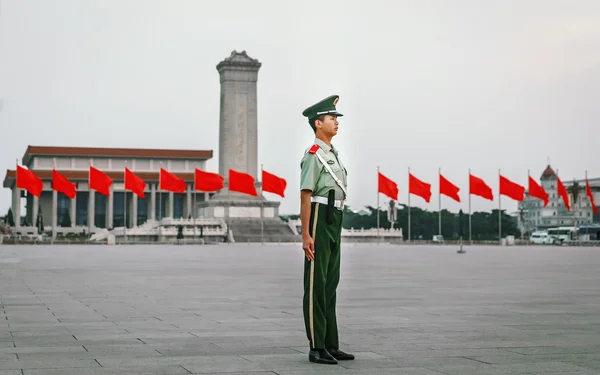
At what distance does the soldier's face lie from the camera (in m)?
7.56

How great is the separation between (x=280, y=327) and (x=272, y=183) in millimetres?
50273

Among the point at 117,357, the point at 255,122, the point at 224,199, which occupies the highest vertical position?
the point at 255,122

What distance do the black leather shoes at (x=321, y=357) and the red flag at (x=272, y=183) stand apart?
172ft

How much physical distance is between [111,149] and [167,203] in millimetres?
9625

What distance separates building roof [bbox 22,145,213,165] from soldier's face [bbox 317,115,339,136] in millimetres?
107860

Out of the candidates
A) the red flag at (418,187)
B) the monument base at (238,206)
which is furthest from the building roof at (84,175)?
the red flag at (418,187)

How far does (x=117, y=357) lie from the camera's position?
24.0 feet

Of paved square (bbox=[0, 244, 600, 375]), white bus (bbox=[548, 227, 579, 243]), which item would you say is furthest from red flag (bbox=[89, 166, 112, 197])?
paved square (bbox=[0, 244, 600, 375])

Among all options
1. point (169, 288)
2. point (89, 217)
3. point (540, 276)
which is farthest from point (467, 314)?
point (89, 217)

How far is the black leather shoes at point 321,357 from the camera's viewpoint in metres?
6.98

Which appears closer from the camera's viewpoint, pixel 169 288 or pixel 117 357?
pixel 117 357

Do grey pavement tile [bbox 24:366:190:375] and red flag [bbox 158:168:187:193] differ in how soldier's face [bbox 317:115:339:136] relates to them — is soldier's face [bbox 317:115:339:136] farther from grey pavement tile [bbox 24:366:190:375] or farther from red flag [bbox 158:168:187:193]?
red flag [bbox 158:168:187:193]

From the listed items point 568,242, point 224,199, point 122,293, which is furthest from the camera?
point 224,199

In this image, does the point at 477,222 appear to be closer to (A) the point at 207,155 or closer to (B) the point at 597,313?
(A) the point at 207,155
